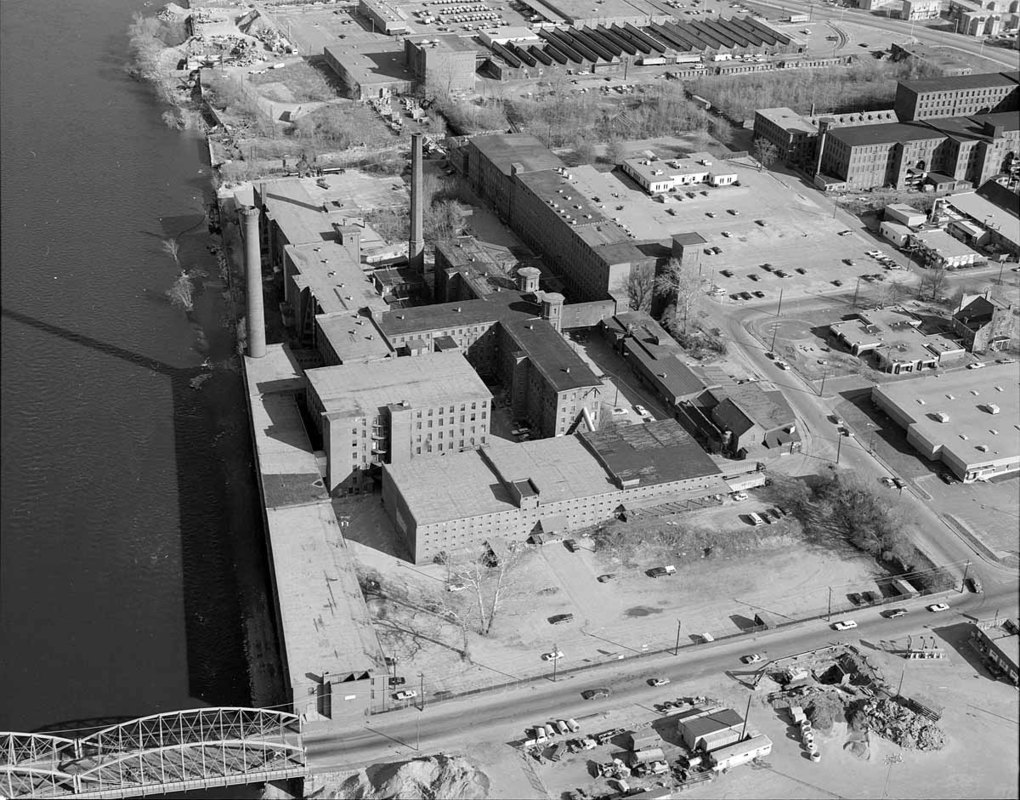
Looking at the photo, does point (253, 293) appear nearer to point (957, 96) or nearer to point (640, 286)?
point (640, 286)

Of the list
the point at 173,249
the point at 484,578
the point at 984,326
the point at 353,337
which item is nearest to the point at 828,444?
the point at 984,326

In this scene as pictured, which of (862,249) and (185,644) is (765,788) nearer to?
(185,644)

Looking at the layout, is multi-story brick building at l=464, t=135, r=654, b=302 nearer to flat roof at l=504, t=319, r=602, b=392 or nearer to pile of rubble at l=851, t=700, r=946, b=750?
flat roof at l=504, t=319, r=602, b=392

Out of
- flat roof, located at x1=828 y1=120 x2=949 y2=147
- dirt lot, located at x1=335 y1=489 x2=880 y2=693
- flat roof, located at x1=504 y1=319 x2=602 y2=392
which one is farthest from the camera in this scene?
flat roof, located at x1=828 y1=120 x2=949 y2=147

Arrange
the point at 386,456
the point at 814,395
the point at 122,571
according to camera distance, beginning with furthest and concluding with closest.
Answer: the point at 814,395 < the point at 386,456 < the point at 122,571

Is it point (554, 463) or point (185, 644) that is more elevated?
point (554, 463)

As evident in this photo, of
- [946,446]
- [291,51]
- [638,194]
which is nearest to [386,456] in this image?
[946,446]

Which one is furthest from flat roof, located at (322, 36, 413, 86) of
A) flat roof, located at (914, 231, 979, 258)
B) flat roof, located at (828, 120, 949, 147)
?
flat roof, located at (914, 231, 979, 258)
